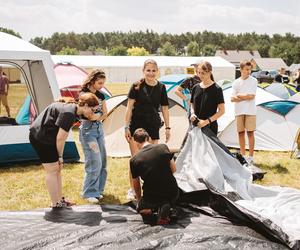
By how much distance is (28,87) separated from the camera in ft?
21.3

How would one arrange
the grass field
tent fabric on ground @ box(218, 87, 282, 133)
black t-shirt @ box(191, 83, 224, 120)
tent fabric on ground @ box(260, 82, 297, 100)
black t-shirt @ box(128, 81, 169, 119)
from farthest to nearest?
tent fabric on ground @ box(260, 82, 297, 100) → tent fabric on ground @ box(218, 87, 282, 133) → black t-shirt @ box(191, 83, 224, 120) → the grass field → black t-shirt @ box(128, 81, 169, 119)

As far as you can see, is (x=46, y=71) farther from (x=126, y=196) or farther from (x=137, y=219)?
(x=137, y=219)

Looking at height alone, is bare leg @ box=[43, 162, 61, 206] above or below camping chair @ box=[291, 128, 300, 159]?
above

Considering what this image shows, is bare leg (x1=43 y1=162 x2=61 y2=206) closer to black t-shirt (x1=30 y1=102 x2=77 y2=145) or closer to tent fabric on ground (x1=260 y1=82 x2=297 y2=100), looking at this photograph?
black t-shirt (x1=30 y1=102 x2=77 y2=145)

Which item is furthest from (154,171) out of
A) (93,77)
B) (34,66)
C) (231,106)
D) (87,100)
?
(231,106)

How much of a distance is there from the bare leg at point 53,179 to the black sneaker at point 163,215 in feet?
3.74

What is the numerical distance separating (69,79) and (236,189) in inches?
292

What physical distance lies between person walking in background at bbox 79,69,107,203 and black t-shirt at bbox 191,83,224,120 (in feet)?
3.69

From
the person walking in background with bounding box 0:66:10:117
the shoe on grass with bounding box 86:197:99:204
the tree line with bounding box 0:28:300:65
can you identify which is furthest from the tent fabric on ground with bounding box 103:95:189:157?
the tree line with bounding box 0:28:300:65

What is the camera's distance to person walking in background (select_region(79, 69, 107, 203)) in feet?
14.0

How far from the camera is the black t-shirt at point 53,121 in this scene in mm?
3561

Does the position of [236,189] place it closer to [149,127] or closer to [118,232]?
[149,127]

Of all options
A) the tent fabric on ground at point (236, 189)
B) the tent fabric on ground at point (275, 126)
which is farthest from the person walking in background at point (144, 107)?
the tent fabric on ground at point (275, 126)

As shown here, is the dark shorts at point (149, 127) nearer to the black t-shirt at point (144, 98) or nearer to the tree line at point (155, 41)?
the black t-shirt at point (144, 98)
